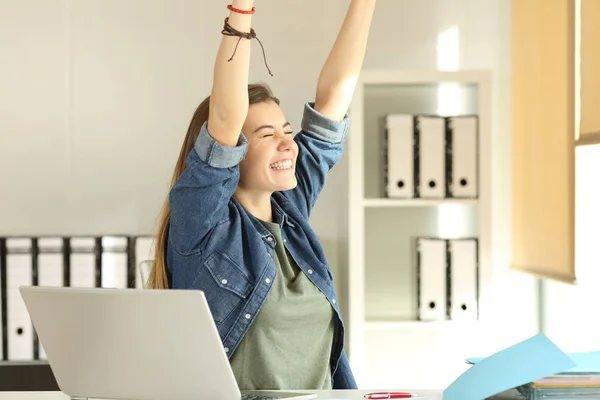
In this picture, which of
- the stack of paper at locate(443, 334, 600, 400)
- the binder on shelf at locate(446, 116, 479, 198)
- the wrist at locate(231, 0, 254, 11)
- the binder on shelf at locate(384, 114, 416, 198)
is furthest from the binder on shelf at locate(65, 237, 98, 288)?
the stack of paper at locate(443, 334, 600, 400)

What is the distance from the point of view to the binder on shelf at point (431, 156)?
2.97m

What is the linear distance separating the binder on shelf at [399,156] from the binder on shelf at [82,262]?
103 centimetres

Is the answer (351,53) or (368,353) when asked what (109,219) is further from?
(351,53)

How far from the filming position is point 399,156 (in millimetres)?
2977

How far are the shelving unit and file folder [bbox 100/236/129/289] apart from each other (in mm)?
772

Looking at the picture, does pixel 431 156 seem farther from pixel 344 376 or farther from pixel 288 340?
pixel 288 340

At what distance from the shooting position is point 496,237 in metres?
3.26

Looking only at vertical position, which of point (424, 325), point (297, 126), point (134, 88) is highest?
point (134, 88)

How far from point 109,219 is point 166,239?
1516mm

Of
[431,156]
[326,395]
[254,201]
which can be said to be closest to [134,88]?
[431,156]

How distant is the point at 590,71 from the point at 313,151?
976 millimetres

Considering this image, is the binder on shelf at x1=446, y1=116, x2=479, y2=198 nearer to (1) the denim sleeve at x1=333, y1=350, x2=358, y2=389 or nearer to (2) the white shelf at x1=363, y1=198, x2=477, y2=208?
(2) the white shelf at x1=363, y1=198, x2=477, y2=208

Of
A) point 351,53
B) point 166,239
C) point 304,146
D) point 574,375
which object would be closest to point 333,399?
point 574,375

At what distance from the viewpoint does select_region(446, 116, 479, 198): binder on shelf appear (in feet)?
9.77
